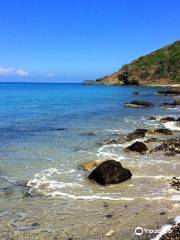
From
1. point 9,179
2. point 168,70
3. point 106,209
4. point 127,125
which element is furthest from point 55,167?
point 168,70

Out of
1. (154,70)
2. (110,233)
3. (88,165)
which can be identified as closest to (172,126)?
(88,165)

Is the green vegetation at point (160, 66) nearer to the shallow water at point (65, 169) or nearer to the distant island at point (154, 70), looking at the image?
the distant island at point (154, 70)

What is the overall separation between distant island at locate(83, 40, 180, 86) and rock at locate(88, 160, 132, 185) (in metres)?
124

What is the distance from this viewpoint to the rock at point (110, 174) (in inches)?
650

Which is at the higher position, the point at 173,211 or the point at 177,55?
the point at 177,55

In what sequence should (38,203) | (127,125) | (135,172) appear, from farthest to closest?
(127,125)
(135,172)
(38,203)

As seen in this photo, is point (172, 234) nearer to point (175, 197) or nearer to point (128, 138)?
point (175, 197)

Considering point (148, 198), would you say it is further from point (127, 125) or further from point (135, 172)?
point (127, 125)

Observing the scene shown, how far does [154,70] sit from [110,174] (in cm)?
13590

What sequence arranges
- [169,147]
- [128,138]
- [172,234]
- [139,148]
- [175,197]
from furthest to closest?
[128,138], [169,147], [139,148], [175,197], [172,234]

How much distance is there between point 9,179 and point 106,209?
560cm

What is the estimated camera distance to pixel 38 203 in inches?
564

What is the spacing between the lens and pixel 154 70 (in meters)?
149

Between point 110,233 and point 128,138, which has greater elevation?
point 128,138
